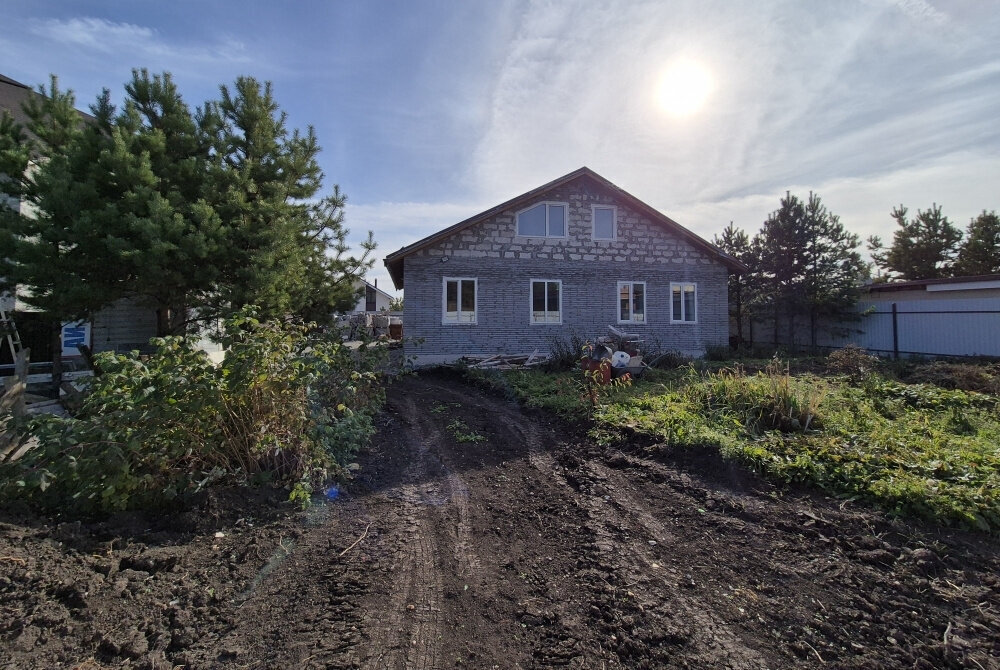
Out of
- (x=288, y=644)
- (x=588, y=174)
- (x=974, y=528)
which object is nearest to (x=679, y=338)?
(x=588, y=174)

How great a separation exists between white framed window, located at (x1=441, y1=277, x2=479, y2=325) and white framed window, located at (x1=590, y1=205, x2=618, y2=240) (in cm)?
486

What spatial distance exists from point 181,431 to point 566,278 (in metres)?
13.3

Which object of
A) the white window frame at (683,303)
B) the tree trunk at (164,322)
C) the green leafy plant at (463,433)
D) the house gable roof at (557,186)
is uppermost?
the house gable roof at (557,186)

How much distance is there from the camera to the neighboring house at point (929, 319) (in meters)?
13.2

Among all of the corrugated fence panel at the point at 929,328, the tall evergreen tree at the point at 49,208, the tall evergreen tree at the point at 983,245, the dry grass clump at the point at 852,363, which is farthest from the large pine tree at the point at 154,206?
the tall evergreen tree at the point at 983,245

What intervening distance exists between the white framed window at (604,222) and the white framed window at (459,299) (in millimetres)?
4863

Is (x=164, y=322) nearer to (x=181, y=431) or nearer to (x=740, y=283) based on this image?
(x=181, y=431)

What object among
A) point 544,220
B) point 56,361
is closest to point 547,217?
point 544,220

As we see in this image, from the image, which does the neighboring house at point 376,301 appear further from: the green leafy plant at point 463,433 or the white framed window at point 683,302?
the green leafy plant at point 463,433

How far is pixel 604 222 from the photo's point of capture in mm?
16125

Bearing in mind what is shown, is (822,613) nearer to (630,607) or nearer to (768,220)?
(630,607)

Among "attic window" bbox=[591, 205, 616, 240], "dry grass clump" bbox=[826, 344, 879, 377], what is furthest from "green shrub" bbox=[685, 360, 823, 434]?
"attic window" bbox=[591, 205, 616, 240]

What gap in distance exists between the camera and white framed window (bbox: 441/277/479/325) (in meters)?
14.8

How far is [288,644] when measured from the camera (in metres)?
2.30
